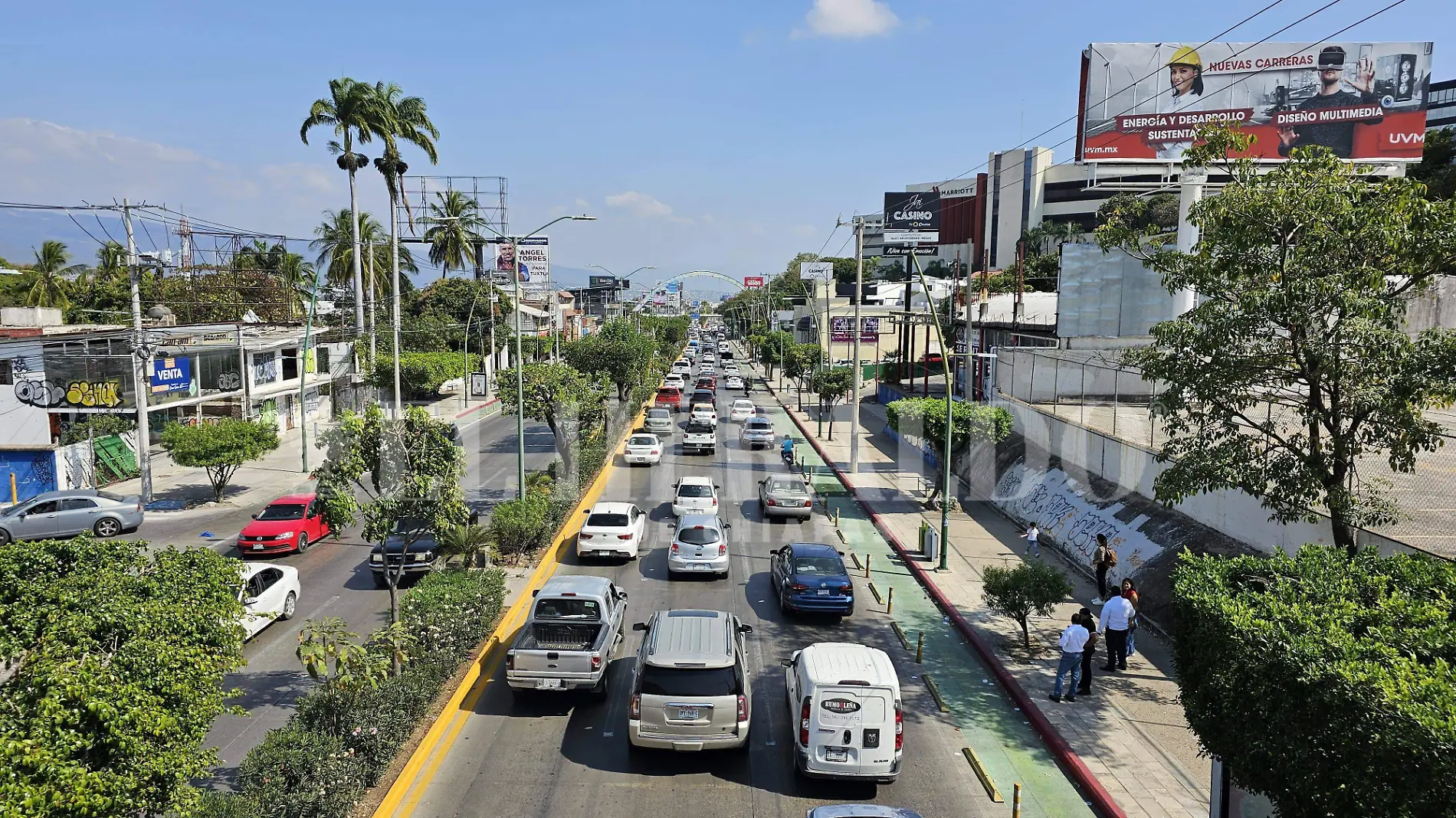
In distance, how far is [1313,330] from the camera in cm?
1118

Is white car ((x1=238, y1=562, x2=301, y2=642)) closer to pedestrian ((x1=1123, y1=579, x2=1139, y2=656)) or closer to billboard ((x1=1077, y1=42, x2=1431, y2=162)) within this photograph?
pedestrian ((x1=1123, y1=579, x2=1139, y2=656))

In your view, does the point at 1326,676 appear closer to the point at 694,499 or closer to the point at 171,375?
the point at 694,499

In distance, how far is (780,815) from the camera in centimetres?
969

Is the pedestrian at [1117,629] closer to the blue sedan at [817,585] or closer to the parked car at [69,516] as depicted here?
the blue sedan at [817,585]

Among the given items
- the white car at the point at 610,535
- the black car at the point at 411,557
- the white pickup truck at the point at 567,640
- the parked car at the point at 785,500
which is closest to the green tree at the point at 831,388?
the parked car at the point at 785,500

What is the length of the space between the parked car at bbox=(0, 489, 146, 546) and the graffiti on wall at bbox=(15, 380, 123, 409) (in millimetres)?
8572

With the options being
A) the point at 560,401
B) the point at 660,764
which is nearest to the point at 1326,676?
the point at 660,764

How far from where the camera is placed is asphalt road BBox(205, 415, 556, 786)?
11836mm

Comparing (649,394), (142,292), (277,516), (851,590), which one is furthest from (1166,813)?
(142,292)


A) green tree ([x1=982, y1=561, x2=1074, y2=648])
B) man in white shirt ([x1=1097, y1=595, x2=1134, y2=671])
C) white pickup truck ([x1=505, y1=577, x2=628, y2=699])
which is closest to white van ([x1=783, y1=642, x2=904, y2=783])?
white pickup truck ([x1=505, y1=577, x2=628, y2=699])

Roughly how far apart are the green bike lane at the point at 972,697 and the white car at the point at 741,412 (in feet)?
83.2

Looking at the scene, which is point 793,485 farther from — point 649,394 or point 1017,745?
point 649,394

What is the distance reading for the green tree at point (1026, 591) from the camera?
48.7ft

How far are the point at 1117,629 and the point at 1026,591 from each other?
1588mm
